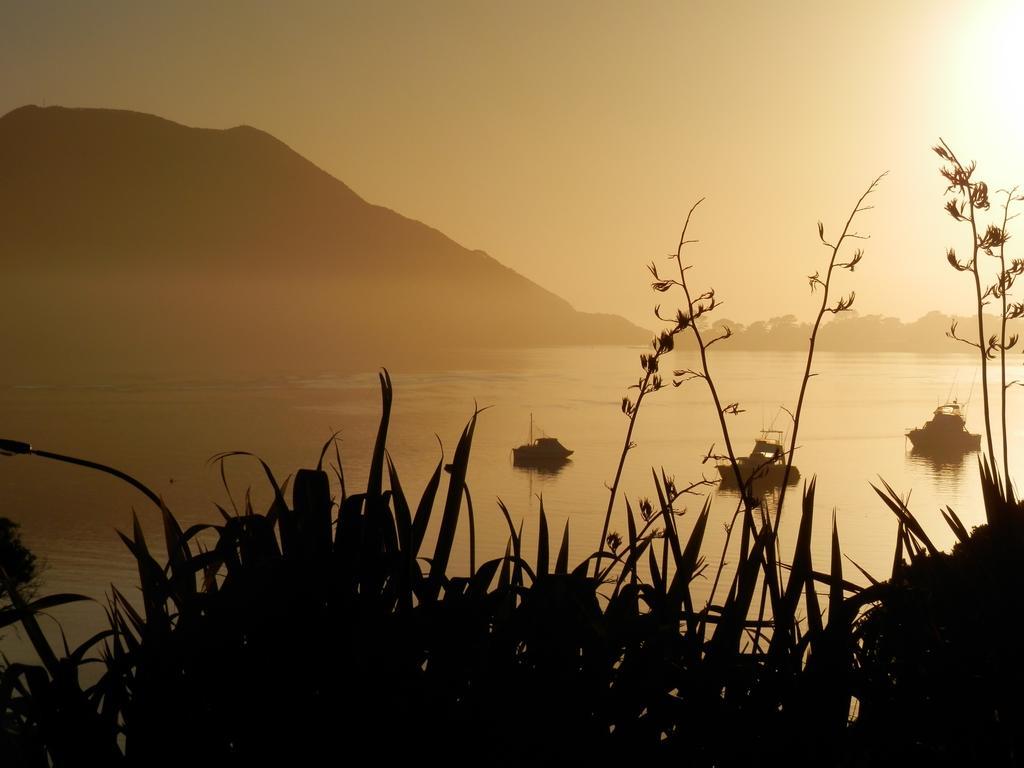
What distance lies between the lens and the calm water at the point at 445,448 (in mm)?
43312

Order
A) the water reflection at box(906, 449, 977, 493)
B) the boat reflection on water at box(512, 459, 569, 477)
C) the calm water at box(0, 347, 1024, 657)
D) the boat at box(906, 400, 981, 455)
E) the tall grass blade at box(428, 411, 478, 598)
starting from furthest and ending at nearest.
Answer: the boat at box(906, 400, 981, 455)
the water reflection at box(906, 449, 977, 493)
the boat reflection on water at box(512, 459, 569, 477)
the calm water at box(0, 347, 1024, 657)
the tall grass blade at box(428, 411, 478, 598)

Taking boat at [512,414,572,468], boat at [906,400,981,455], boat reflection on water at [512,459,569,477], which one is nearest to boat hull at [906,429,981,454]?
boat at [906,400,981,455]

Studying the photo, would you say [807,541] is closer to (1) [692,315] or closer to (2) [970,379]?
(1) [692,315]

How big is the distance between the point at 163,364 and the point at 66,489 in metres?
123

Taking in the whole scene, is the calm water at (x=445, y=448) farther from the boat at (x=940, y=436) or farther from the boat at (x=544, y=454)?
the boat at (x=940, y=436)

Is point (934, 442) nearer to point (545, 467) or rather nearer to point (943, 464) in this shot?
point (943, 464)

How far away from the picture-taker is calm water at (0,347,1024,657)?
43.3 m

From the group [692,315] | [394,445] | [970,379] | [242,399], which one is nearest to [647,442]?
[394,445]

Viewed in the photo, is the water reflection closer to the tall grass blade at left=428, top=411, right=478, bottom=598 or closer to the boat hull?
the boat hull

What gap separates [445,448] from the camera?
197 feet

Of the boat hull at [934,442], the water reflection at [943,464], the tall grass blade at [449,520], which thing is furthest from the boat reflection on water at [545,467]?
the tall grass blade at [449,520]

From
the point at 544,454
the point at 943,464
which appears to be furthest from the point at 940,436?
the point at 544,454

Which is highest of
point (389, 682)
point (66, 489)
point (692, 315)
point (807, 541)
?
point (692, 315)

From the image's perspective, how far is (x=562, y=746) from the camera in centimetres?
140
